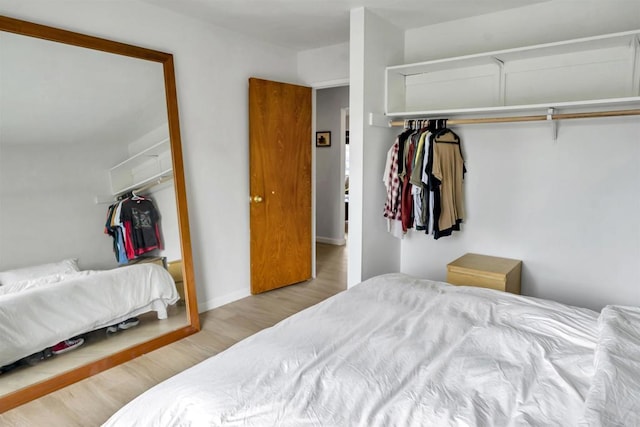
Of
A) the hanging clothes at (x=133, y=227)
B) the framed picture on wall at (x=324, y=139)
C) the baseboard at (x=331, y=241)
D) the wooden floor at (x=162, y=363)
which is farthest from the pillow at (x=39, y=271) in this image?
the framed picture on wall at (x=324, y=139)

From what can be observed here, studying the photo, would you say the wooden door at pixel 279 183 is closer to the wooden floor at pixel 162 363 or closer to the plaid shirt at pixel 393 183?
the wooden floor at pixel 162 363

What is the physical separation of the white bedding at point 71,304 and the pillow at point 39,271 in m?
0.03

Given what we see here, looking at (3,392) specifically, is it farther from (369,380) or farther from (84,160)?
(369,380)

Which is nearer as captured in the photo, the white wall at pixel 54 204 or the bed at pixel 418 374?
the bed at pixel 418 374

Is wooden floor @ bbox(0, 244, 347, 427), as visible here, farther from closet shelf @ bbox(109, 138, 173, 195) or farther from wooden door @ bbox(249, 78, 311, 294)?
closet shelf @ bbox(109, 138, 173, 195)

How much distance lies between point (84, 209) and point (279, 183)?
1.81m

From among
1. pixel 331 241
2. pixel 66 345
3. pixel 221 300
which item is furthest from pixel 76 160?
pixel 331 241

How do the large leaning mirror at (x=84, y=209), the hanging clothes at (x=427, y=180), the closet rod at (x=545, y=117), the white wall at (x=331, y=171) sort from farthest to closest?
the white wall at (x=331, y=171) < the hanging clothes at (x=427, y=180) < the closet rod at (x=545, y=117) < the large leaning mirror at (x=84, y=209)

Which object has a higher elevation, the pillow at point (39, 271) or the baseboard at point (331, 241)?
the pillow at point (39, 271)

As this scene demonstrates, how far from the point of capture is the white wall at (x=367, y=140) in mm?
3072

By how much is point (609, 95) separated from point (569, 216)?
0.83m

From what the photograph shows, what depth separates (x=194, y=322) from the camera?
125 inches

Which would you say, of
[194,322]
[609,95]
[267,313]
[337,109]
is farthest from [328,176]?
[609,95]

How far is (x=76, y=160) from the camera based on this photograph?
2516 mm
